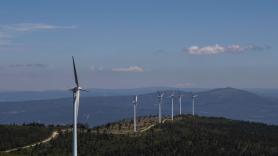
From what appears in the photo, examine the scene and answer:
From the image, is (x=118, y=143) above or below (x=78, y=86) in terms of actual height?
below

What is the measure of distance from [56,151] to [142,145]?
30.5m

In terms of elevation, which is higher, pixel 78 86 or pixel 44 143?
pixel 78 86

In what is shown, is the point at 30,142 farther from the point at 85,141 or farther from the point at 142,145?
the point at 142,145

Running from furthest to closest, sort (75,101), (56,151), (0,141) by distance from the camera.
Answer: (0,141)
(56,151)
(75,101)

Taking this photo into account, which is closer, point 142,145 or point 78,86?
point 78,86

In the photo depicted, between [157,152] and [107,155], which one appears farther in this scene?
[157,152]

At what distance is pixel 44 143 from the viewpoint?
185500 millimetres

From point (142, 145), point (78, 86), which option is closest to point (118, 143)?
point (142, 145)

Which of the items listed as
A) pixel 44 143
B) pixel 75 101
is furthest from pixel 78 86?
pixel 44 143

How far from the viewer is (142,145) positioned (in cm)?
19450

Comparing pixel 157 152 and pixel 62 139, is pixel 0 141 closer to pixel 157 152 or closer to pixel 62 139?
pixel 62 139

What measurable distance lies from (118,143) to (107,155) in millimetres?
17469

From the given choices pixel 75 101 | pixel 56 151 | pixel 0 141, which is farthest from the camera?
pixel 0 141

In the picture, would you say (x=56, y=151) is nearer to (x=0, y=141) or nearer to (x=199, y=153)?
(x=0, y=141)
